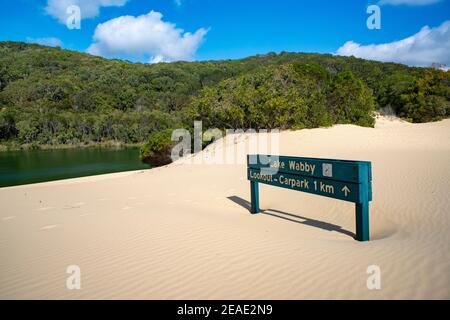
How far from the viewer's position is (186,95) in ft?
349

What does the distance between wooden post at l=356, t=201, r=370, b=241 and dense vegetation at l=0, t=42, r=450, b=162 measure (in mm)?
20261

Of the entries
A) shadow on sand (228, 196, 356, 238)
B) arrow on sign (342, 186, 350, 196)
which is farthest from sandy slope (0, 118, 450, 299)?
arrow on sign (342, 186, 350, 196)

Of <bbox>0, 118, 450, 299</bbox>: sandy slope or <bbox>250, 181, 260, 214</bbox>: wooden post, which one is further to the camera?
<bbox>250, 181, 260, 214</bbox>: wooden post

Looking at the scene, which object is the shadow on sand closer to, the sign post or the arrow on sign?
the sign post

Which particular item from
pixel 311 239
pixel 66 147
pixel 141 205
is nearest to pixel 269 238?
pixel 311 239

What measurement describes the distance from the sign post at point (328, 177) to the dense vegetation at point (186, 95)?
18.7m

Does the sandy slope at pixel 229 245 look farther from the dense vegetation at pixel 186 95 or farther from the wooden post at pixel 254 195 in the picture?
the dense vegetation at pixel 186 95

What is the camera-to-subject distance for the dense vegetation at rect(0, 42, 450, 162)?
27.9m

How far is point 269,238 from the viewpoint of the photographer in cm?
539

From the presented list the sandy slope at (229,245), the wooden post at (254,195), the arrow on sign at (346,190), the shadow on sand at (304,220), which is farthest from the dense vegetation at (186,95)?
the arrow on sign at (346,190)

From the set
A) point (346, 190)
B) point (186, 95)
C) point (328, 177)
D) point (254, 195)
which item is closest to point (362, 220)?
point (346, 190)

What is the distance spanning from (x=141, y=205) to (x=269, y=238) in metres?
5.00

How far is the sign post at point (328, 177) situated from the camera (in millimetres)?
4996
